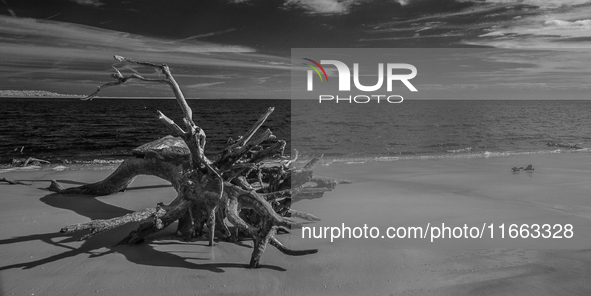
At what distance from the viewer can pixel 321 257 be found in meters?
4.74

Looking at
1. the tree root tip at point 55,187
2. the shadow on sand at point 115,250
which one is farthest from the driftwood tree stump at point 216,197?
the tree root tip at point 55,187

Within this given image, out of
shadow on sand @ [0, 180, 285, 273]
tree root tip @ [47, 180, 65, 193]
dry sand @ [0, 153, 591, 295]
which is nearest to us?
dry sand @ [0, 153, 591, 295]

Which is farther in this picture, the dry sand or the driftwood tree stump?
the driftwood tree stump

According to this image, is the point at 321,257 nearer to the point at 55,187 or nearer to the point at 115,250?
the point at 115,250

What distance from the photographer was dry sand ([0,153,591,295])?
12.9 feet

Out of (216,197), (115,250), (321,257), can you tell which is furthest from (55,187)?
(321,257)

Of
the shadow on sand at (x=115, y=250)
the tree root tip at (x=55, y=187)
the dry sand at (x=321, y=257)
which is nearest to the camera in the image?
the dry sand at (x=321, y=257)

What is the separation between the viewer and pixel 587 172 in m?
11.3

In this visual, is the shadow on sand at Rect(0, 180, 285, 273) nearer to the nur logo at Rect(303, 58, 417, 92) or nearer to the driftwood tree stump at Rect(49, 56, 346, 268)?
the driftwood tree stump at Rect(49, 56, 346, 268)

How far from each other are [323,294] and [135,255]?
92.9 inches

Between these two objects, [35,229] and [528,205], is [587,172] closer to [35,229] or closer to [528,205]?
[528,205]

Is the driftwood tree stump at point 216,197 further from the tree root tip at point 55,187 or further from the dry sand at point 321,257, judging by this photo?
the tree root tip at point 55,187

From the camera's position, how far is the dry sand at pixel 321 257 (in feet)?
12.9

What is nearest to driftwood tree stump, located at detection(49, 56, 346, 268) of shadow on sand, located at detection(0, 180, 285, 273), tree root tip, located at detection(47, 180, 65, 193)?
shadow on sand, located at detection(0, 180, 285, 273)
